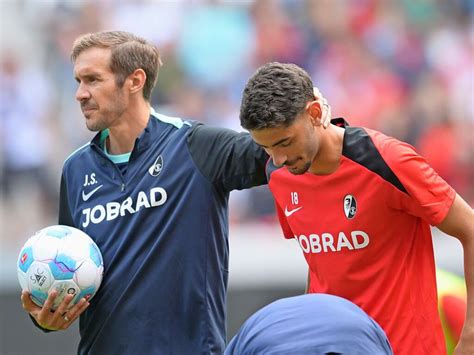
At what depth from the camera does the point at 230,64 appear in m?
11.7

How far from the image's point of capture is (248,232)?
10477mm

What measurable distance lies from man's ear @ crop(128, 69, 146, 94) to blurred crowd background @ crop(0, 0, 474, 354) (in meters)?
5.47

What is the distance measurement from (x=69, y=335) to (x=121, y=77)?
5055 millimetres

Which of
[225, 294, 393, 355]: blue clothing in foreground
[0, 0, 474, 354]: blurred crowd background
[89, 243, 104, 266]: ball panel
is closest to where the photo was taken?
[225, 294, 393, 355]: blue clothing in foreground

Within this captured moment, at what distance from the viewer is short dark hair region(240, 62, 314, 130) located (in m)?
4.12

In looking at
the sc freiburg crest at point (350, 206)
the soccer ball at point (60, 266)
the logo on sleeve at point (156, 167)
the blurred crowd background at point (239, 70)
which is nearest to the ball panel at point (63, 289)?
the soccer ball at point (60, 266)

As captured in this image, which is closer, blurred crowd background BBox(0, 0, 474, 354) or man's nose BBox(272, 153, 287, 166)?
man's nose BBox(272, 153, 287, 166)

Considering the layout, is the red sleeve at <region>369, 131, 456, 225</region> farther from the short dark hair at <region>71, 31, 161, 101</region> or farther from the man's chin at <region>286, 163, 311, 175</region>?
the short dark hair at <region>71, 31, 161, 101</region>

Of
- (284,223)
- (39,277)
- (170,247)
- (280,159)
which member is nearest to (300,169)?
(280,159)

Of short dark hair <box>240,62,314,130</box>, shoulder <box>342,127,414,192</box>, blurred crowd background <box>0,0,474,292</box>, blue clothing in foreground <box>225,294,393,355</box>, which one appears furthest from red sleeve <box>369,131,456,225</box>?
blurred crowd background <box>0,0,474,292</box>

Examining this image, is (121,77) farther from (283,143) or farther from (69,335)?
(69,335)

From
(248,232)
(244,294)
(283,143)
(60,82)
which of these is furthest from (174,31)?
(283,143)

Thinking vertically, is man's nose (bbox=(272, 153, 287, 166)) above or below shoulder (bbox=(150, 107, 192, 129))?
above


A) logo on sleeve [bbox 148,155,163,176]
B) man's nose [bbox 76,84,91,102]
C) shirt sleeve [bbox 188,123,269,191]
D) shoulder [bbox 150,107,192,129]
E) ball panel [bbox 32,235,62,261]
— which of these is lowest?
ball panel [bbox 32,235,62,261]
